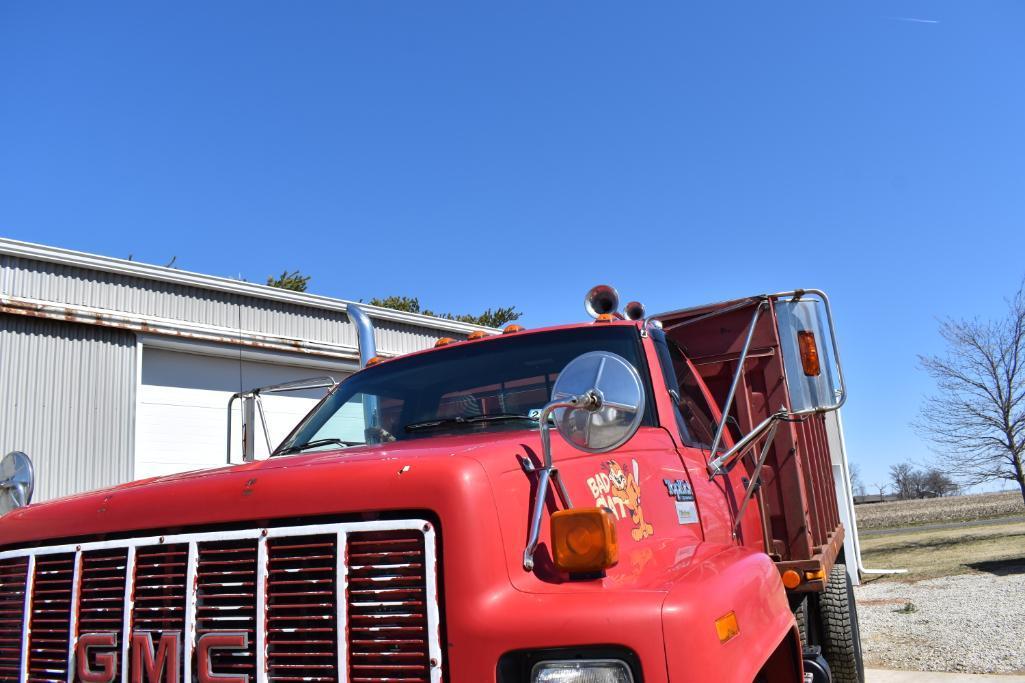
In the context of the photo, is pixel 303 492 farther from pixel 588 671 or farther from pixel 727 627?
pixel 727 627

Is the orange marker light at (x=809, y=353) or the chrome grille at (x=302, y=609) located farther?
the orange marker light at (x=809, y=353)

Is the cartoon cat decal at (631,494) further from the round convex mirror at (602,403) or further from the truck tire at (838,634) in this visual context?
the truck tire at (838,634)

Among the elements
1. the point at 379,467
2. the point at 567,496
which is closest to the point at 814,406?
the point at 567,496

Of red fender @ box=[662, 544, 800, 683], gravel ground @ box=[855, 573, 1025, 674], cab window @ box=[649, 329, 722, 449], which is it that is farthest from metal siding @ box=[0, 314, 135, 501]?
red fender @ box=[662, 544, 800, 683]

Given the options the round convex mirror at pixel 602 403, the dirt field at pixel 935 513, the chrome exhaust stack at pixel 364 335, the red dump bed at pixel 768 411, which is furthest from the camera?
the dirt field at pixel 935 513

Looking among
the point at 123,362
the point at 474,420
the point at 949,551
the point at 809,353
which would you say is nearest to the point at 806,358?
the point at 809,353

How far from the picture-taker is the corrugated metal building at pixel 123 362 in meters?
10.1

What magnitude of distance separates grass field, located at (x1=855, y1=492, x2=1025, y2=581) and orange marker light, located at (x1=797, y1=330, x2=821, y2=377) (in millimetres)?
12127

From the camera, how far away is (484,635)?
2.10 m

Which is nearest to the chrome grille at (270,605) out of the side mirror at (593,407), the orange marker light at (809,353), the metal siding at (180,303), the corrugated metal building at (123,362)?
the side mirror at (593,407)

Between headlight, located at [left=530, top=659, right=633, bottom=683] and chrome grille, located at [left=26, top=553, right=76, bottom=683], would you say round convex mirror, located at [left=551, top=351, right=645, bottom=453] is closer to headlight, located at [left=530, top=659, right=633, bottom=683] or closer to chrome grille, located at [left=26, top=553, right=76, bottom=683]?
headlight, located at [left=530, top=659, right=633, bottom=683]

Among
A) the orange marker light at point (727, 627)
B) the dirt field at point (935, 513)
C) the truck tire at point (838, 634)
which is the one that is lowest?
the dirt field at point (935, 513)

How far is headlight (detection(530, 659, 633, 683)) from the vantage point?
2.05m

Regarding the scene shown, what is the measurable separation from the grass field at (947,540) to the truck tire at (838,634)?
32.1 feet
